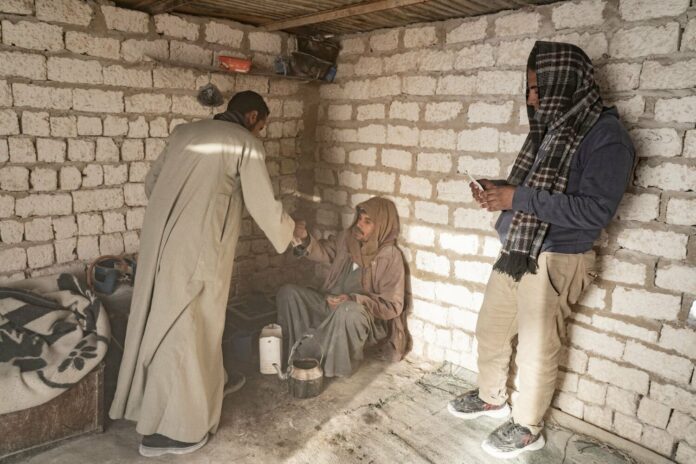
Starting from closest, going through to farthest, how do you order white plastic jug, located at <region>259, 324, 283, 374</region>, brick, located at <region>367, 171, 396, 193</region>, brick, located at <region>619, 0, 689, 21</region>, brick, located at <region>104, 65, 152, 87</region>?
brick, located at <region>619, 0, 689, 21</region> → brick, located at <region>104, 65, 152, 87</region> → white plastic jug, located at <region>259, 324, 283, 374</region> → brick, located at <region>367, 171, 396, 193</region>

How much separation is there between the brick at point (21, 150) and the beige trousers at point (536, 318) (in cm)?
315

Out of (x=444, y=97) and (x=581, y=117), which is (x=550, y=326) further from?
(x=444, y=97)

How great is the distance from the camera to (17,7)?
3.07m

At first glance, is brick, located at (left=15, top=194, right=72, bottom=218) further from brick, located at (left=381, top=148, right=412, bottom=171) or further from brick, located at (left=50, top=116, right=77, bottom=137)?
brick, located at (left=381, top=148, right=412, bottom=171)

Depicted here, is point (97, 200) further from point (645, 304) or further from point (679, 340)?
point (679, 340)

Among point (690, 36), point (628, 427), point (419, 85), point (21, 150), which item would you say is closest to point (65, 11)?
point (21, 150)

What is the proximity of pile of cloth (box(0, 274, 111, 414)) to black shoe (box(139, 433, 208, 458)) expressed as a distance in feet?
1.75

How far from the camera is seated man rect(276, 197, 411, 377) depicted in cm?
367

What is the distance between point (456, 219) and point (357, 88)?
61.1 inches

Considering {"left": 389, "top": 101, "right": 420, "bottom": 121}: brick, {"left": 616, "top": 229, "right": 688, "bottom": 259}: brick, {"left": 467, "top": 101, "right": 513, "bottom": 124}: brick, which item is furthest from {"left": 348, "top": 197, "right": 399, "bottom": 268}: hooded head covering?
{"left": 616, "top": 229, "right": 688, "bottom": 259}: brick

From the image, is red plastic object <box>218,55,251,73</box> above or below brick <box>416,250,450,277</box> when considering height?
above

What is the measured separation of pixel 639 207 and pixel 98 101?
362 cm

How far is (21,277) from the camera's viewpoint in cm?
331

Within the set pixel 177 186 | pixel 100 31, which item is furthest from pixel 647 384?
pixel 100 31
